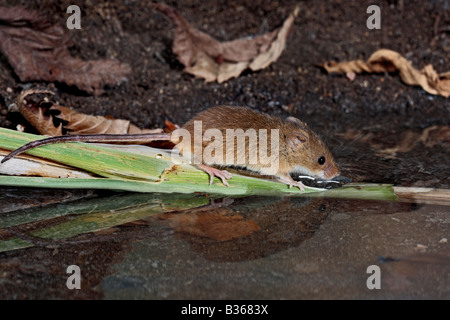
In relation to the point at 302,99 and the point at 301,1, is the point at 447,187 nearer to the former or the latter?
the point at 302,99

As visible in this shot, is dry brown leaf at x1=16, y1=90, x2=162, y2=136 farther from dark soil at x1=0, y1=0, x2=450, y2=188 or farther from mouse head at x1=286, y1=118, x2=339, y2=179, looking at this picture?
mouse head at x1=286, y1=118, x2=339, y2=179

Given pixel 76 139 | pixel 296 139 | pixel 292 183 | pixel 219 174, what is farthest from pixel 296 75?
pixel 76 139

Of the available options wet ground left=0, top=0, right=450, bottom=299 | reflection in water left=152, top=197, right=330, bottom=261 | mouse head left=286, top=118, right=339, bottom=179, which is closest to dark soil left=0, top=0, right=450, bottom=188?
wet ground left=0, top=0, right=450, bottom=299

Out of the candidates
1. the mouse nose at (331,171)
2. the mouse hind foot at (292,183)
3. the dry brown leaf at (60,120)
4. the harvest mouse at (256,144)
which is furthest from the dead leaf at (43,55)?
the mouse nose at (331,171)

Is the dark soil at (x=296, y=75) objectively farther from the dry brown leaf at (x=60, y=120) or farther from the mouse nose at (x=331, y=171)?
the dry brown leaf at (x=60, y=120)

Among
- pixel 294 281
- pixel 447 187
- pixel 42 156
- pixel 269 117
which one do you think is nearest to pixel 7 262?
pixel 42 156

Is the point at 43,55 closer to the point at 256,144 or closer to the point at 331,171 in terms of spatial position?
the point at 256,144

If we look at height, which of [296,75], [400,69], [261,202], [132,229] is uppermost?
[400,69]
